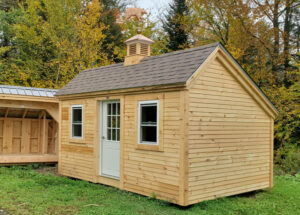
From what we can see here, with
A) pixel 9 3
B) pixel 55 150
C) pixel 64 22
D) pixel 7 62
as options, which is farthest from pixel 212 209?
pixel 9 3

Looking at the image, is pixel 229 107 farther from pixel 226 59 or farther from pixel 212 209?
pixel 212 209

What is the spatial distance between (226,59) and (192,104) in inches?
61.7

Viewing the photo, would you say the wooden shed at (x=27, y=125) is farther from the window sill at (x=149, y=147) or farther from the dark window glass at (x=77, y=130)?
the window sill at (x=149, y=147)

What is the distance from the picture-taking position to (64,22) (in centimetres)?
2044

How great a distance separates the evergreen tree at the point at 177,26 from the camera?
19.9 m

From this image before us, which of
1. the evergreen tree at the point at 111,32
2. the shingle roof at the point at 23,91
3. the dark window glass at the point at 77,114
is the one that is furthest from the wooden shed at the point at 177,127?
the evergreen tree at the point at 111,32

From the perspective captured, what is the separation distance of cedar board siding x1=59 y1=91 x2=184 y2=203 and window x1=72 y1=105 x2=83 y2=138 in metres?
0.15

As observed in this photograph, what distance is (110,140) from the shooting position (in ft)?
28.9

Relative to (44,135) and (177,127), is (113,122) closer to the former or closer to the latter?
(177,127)

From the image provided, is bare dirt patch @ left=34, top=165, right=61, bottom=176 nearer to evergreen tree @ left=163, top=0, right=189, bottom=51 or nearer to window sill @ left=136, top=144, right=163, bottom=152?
window sill @ left=136, top=144, right=163, bottom=152

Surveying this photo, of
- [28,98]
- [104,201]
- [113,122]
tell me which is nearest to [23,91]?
[28,98]

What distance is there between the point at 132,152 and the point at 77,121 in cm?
284

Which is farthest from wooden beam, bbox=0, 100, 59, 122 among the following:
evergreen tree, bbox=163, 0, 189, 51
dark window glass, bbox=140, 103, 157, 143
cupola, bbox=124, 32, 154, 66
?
evergreen tree, bbox=163, 0, 189, 51

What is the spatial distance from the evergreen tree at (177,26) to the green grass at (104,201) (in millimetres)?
12514
